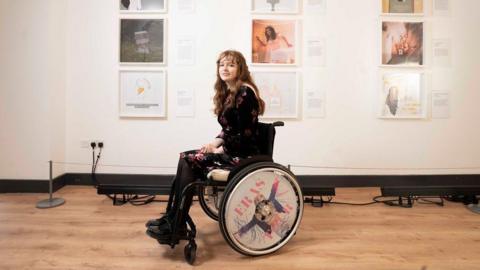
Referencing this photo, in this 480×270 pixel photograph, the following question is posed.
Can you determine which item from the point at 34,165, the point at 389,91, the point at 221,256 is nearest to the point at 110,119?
the point at 34,165

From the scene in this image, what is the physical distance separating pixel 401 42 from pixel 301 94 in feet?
3.65

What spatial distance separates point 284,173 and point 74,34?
103 inches

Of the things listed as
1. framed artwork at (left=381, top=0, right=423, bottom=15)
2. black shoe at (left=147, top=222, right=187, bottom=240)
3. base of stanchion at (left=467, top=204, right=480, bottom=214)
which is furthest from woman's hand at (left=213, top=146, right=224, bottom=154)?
framed artwork at (left=381, top=0, right=423, bottom=15)

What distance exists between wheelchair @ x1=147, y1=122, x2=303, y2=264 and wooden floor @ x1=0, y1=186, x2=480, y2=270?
11 centimetres

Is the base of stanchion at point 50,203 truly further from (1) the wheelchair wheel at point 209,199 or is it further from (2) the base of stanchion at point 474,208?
(2) the base of stanchion at point 474,208

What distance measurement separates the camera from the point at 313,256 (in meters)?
1.85

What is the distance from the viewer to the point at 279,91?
10.5 feet

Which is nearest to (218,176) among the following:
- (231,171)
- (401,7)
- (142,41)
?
(231,171)

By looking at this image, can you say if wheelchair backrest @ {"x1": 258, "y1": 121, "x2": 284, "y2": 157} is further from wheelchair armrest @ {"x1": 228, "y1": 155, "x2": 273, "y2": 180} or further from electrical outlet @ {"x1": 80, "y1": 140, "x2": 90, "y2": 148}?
electrical outlet @ {"x1": 80, "y1": 140, "x2": 90, "y2": 148}

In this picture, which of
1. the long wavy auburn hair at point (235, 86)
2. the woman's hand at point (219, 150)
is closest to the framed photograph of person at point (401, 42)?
the long wavy auburn hair at point (235, 86)

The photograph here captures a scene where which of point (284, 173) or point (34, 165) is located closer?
point (284, 173)

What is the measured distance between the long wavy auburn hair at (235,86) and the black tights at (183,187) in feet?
1.36

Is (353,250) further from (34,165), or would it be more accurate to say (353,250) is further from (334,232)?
(34,165)

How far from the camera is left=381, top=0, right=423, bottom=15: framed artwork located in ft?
10.4
